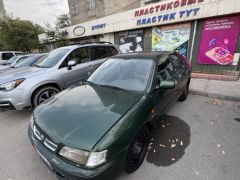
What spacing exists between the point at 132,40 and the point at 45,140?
856 centimetres

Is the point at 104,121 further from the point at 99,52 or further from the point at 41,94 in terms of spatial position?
the point at 99,52

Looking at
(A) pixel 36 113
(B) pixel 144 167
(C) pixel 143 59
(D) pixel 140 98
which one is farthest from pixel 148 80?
(A) pixel 36 113

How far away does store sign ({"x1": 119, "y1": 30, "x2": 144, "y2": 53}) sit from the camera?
884 centimetres

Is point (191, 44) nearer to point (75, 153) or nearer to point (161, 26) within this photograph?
point (161, 26)

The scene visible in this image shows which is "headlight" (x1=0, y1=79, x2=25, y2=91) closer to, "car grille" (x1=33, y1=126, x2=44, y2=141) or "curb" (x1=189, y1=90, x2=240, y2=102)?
"car grille" (x1=33, y1=126, x2=44, y2=141)

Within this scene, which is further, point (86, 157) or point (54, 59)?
point (54, 59)

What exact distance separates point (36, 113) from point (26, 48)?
797 inches

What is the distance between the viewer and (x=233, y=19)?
5.81m

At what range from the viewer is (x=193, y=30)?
685cm

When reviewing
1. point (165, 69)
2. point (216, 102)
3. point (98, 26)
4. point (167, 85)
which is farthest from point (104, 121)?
point (98, 26)

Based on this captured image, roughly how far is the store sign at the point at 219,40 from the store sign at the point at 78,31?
9369 mm

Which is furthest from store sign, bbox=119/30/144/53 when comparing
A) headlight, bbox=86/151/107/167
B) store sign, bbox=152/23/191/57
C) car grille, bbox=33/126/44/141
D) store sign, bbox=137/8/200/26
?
headlight, bbox=86/151/107/167

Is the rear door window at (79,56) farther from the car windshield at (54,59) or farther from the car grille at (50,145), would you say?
the car grille at (50,145)

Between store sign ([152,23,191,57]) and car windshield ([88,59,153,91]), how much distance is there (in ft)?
18.5
